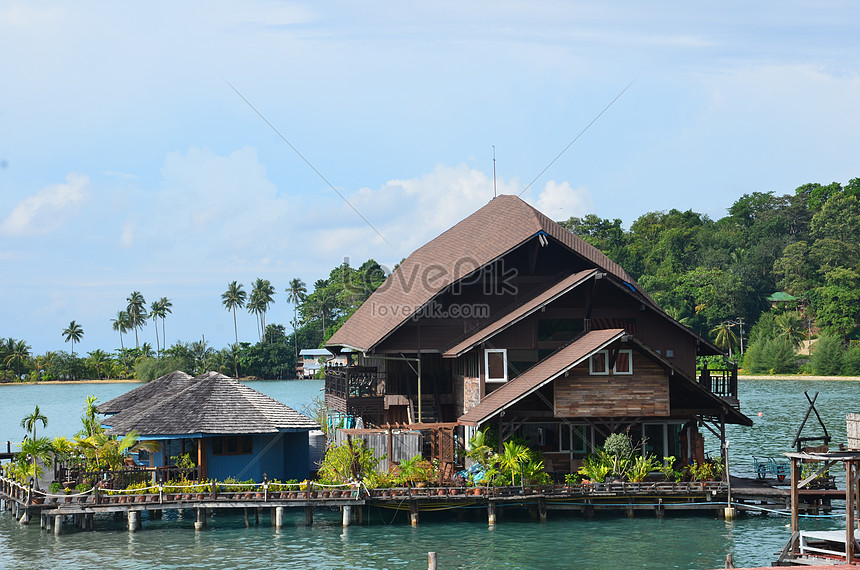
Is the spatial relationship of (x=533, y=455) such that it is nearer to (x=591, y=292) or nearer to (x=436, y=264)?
(x=591, y=292)

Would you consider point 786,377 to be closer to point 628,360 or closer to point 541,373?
point 628,360

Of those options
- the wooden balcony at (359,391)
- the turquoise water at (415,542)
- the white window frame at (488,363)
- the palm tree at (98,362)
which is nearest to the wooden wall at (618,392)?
the white window frame at (488,363)

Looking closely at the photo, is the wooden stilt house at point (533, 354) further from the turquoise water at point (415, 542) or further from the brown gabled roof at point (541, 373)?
the turquoise water at point (415, 542)

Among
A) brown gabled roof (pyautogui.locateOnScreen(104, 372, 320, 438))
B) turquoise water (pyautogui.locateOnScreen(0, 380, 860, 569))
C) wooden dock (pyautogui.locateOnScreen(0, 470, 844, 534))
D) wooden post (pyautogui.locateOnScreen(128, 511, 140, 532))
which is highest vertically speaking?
brown gabled roof (pyautogui.locateOnScreen(104, 372, 320, 438))

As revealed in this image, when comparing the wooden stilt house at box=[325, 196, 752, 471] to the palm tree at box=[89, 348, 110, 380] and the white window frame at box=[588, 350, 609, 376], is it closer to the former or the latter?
the white window frame at box=[588, 350, 609, 376]

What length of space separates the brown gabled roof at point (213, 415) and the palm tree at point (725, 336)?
10342 cm

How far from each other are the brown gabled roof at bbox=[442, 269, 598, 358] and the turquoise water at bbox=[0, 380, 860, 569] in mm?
6608

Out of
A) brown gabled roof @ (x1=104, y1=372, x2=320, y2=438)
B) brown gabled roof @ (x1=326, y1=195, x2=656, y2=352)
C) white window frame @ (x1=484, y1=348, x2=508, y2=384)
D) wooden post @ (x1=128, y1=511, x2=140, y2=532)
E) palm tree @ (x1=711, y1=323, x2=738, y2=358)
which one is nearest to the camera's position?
wooden post @ (x1=128, y1=511, x2=140, y2=532)

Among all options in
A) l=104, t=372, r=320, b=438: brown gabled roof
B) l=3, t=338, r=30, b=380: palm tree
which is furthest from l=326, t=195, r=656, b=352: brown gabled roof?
l=3, t=338, r=30, b=380: palm tree

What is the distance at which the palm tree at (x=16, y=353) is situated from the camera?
16188 centimetres

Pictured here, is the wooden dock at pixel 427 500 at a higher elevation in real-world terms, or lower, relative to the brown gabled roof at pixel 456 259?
lower

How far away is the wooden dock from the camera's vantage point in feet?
115

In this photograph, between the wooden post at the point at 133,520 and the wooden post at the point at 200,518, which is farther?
the wooden post at the point at 133,520

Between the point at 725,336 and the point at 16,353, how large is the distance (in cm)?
11287
